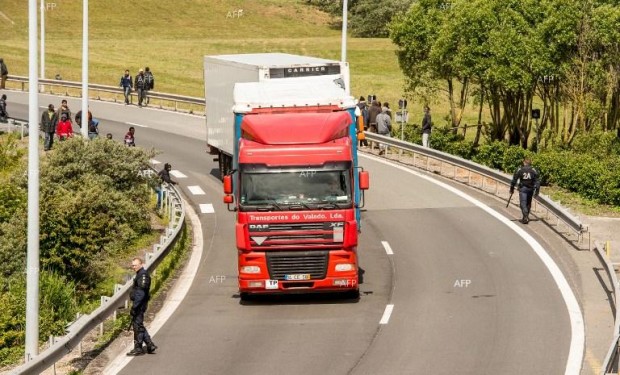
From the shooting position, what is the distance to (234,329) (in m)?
21.5

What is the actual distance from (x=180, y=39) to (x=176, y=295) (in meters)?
90.8

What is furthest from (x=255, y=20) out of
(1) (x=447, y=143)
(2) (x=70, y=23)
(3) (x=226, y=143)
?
(3) (x=226, y=143)

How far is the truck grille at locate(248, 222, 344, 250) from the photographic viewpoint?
22.2 m

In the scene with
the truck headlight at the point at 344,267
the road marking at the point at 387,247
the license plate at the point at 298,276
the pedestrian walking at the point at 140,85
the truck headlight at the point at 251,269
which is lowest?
the road marking at the point at 387,247

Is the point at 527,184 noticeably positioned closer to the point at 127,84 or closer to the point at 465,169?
the point at 465,169

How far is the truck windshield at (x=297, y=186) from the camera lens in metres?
22.3

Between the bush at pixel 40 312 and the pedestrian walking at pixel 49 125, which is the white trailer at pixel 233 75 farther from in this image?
the bush at pixel 40 312

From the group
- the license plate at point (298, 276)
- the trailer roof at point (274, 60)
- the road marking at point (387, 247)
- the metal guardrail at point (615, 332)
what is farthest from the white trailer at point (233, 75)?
the metal guardrail at point (615, 332)

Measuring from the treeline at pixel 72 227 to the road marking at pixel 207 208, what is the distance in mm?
1505

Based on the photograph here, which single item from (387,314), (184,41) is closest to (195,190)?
(387,314)

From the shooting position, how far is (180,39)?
112875 mm

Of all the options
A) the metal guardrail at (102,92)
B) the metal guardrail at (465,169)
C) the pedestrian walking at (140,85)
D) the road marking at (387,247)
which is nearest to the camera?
the road marking at (387,247)

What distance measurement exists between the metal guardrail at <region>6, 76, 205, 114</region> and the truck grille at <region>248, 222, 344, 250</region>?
102ft

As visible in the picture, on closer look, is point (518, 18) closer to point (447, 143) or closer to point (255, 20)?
point (447, 143)
